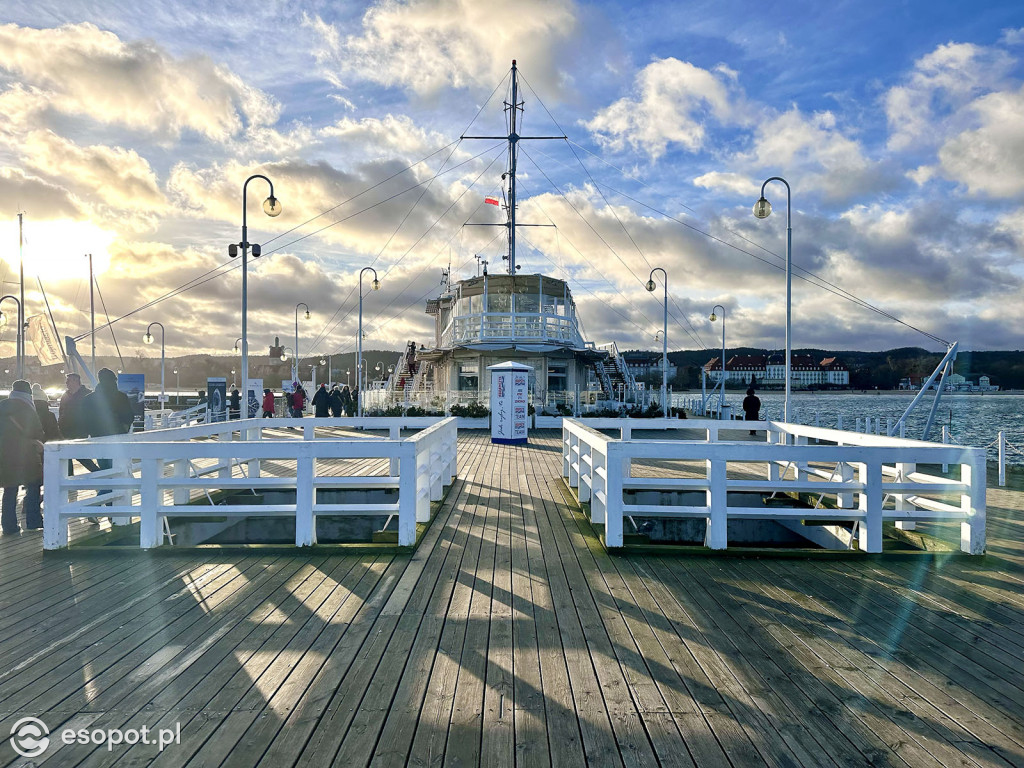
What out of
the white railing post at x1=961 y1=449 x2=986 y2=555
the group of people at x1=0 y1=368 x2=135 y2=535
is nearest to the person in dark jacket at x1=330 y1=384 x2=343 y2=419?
the group of people at x1=0 y1=368 x2=135 y2=535

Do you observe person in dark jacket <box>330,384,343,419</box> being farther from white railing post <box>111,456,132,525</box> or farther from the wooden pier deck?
the wooden pier deck

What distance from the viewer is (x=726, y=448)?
6.20m

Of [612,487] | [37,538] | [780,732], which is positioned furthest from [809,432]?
[37,538]

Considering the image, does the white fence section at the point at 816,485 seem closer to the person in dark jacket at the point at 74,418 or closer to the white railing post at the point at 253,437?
the white railing post at the point at 253,437

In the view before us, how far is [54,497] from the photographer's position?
20.4ft

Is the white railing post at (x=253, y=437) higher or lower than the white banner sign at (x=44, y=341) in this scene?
lower

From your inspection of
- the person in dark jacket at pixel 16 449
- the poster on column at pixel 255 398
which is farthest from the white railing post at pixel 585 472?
the poster on column at pixel 255 398

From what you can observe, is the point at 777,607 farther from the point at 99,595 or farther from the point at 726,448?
the point at 99,595

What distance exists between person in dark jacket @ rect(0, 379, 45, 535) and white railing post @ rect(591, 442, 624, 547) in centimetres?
667

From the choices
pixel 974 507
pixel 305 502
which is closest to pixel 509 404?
pixel 305 502

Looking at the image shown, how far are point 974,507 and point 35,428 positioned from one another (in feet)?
34.7

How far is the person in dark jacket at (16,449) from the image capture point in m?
7.06

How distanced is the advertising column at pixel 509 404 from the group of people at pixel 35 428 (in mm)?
11098

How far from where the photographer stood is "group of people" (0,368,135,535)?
23.3ft
